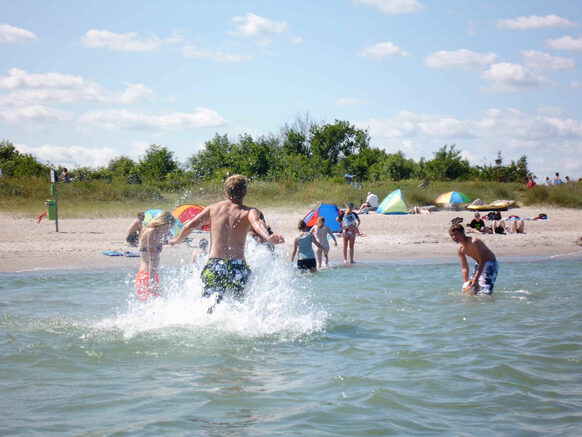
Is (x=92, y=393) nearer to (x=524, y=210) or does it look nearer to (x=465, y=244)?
(x=465, y=244)

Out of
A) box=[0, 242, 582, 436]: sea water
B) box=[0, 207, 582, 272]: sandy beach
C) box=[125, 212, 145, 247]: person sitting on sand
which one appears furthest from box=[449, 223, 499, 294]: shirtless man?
box=[125, 212, 145, 247]: person sitting on sand

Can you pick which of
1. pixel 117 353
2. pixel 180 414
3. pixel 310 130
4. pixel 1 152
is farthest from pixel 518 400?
pixel 310 130

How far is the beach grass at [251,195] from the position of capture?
26328 mm

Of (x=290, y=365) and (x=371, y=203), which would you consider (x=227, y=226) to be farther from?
(x=371, y=203)

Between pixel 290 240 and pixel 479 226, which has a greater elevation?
pixel 479 226

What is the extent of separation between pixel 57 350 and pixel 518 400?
178 inches

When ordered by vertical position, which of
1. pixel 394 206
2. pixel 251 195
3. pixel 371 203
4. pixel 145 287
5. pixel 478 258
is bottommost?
pixel 145 287

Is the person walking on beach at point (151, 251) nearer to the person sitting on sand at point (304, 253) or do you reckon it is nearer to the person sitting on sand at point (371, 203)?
the person sitting on sand at point (304, 253)

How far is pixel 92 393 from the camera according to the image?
5.17 m

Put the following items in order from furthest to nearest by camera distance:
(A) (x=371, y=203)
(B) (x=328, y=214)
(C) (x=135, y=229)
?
(A) (x=371, y=203) → (B) (x=328, y=214) → (C) (x=135, y=229)

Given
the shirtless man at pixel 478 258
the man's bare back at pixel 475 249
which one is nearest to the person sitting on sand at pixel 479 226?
the shirtless man at pixel 478 258

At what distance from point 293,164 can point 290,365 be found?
4345cm

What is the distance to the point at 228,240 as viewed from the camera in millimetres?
5930

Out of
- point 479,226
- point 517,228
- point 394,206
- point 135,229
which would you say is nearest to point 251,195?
point 394,206
